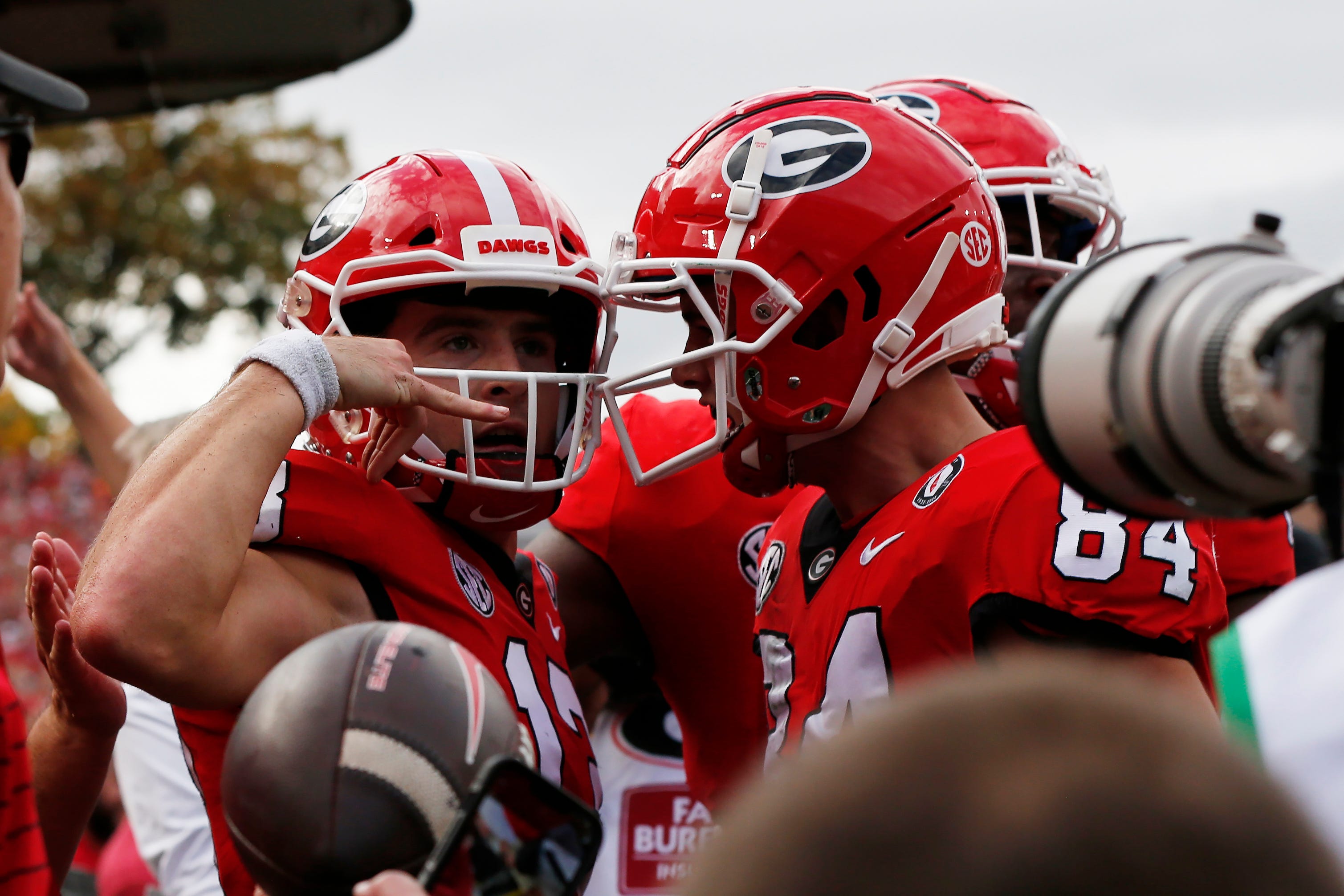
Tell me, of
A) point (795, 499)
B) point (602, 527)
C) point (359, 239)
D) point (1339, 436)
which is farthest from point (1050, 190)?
point (1339, 436)

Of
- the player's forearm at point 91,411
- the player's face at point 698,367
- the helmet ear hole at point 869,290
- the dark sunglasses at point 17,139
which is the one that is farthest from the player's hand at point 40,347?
the helmet ear hole at point 869,290

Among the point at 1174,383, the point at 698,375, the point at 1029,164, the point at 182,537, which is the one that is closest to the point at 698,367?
the point at 698,375

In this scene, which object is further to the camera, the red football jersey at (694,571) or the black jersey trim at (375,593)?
the red football jersey at (694,571)

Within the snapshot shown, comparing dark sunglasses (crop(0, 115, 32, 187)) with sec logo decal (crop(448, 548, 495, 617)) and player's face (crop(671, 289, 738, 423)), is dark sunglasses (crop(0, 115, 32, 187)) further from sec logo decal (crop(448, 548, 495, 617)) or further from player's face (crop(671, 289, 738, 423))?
player's face (crop(671, 289, 738, 423))

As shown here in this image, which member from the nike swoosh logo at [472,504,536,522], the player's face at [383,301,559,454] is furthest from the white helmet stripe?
the nike swoosh logo at [472,504,536,522]

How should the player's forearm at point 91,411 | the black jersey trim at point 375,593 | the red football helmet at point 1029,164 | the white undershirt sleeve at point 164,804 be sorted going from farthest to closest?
the player's forearm at point 91,411
the white undershirt sleeve at point 164,804
the red football helmet at point 1029,164
the black jersey trim at point 375,593

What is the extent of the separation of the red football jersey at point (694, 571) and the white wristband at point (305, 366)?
0.93 m

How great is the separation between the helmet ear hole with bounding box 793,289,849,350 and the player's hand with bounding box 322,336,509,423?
0.61 metres

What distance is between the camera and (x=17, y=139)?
2727mm

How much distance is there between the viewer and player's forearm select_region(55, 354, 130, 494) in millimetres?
4531

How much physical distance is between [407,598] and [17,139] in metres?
1.30

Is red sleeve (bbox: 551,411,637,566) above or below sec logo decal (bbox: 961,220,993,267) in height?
below

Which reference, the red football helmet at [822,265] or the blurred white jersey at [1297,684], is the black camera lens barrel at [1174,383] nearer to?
the blurred white jersey at [1297,684]

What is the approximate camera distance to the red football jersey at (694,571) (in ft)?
10.3
